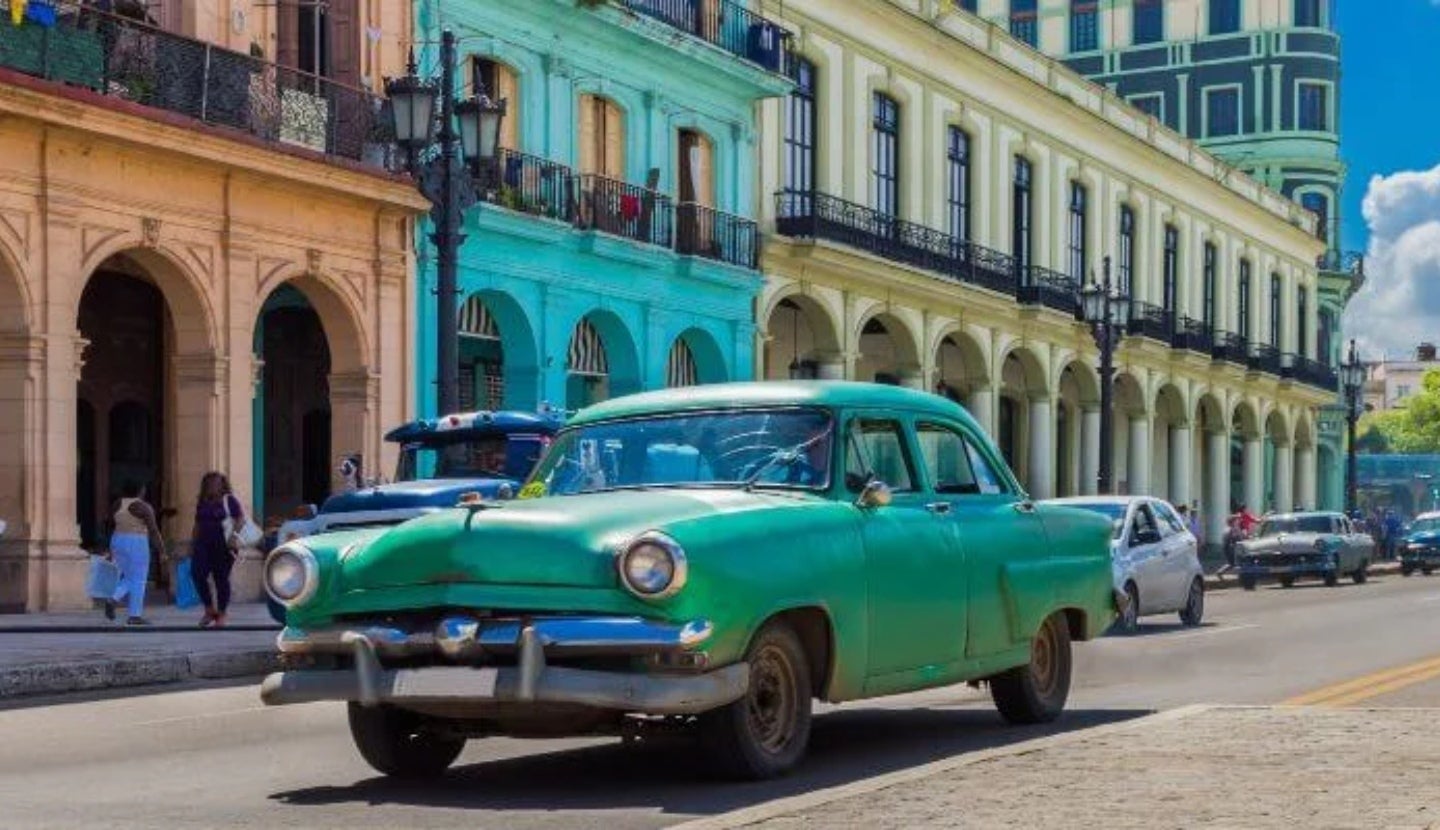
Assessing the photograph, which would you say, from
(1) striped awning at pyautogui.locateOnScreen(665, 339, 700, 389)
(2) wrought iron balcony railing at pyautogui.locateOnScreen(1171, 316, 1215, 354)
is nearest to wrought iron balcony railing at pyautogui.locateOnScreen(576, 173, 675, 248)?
(1) striped awning at pyautogui.locateOnScreen(665, 339, 700, 389)

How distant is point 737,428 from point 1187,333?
1902 inches

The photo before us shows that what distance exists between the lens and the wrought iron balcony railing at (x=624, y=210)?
3216 centimetres

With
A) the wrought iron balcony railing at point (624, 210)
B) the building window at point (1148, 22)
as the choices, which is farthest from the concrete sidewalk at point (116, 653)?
the building window at point (1148, 22)

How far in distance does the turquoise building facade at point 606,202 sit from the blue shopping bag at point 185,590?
4.81 metres

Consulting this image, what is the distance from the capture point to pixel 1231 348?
61.3 metres

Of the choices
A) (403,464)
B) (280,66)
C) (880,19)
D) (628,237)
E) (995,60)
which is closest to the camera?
(403,464)

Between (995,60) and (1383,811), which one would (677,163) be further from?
(1383,811)

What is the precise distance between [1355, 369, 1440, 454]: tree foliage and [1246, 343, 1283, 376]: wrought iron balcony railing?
45.2 meters

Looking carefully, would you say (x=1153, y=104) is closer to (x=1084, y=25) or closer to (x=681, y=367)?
(x=1084, y=25)

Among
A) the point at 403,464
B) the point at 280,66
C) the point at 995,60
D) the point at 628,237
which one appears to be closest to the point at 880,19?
the point at 995,60

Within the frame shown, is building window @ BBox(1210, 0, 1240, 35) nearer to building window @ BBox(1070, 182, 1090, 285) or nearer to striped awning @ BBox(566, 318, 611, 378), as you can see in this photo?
building window @ BBox(1070, 182, 1090, 285)

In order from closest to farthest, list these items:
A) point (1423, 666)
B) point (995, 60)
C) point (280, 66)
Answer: point (1423, 666), point (280, 66), point (995, 60)

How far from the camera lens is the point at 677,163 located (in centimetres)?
3522

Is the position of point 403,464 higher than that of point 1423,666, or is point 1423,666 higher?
point 403,464
